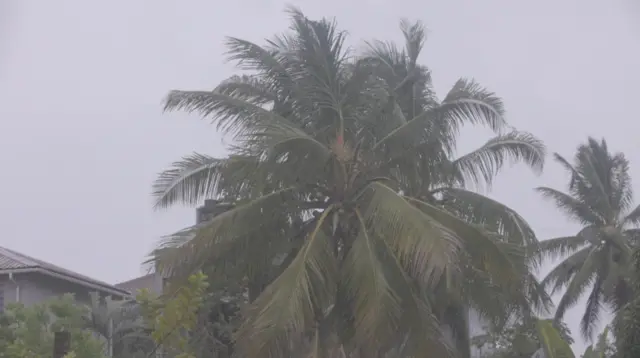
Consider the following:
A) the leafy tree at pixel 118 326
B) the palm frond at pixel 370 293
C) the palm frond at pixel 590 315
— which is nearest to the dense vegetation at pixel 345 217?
the palm frond at pixel 370 293

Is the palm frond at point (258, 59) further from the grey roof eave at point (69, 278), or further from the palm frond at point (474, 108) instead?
the grey roof eave at point (69, 278)

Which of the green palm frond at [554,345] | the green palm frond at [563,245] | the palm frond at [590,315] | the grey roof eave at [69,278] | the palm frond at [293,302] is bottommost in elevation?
the green palm frond at [554,345]

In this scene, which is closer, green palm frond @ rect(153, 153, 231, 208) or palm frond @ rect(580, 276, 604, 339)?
green palm frond @ rect(153, 153, 231, 208)

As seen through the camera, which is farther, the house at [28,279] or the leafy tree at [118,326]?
the leafy tree at [118,326]

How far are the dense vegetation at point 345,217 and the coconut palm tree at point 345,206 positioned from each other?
3 centimetres

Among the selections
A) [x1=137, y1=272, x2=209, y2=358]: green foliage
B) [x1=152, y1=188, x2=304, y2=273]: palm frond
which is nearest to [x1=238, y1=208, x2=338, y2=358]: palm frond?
[x1=152, y1=188, x2=304, y2=273]: palm frond

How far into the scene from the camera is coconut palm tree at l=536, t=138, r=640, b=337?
90.5 ft

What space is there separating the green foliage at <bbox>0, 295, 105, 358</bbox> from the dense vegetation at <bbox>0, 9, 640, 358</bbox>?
0.11ft

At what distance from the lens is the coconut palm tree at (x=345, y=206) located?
36.1ft

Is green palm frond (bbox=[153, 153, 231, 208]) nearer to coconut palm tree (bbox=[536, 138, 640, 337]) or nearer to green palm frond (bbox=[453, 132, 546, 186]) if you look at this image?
green palm frond (bbox=[453, 132, 546, 186])

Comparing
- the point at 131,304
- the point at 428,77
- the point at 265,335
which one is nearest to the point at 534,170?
the point at 428,77

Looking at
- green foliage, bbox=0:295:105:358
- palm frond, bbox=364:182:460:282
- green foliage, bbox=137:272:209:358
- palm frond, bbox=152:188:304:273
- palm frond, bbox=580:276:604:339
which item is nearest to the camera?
green foliage, bbox=137:272:209:358

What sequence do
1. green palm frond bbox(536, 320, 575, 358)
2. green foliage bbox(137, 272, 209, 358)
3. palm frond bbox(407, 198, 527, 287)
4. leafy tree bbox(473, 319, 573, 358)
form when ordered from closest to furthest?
green foliage bbox(137, 272, 209, 358)
palm frond bbox(407, 198, 527, 287)
green palm frond bbox(536, 320, 575, 358)
leafy tree bbox(473, 319, 573, 358)

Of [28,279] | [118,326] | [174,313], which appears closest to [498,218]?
[174,313]
